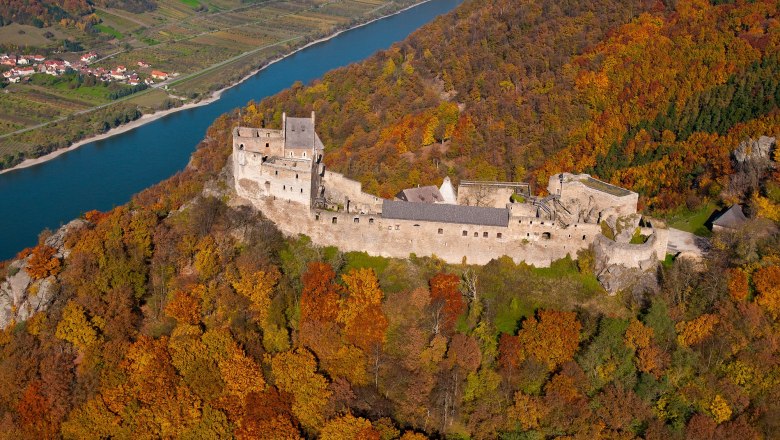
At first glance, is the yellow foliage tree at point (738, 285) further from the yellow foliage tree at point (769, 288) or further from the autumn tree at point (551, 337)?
the autumn tree at point (551, 337)

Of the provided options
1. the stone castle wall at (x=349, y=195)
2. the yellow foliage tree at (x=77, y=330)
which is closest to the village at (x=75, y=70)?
the stone castle wall at (x=349, y=195)

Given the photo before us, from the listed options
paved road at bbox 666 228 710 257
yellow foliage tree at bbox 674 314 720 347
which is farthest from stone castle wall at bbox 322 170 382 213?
yellow foliage tree at bbox 674 314 720 347

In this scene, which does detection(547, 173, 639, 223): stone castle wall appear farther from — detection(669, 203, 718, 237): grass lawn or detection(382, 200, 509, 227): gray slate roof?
detection(669, 203, 718, 237): grass lawn

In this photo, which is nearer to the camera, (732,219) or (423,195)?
(732,219)

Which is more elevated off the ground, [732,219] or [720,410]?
[732,219]

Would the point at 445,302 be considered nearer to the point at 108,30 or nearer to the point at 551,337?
the point at 551,337

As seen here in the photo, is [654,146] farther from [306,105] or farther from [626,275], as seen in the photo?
[306,105]

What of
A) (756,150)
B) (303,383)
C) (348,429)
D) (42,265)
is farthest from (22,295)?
(756,150)

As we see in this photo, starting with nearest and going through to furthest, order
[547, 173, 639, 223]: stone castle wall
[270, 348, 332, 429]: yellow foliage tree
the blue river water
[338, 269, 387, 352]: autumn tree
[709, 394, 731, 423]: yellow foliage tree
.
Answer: [709, 394, 731, 423]: yellow foliage tree < [270, 348, 332, 429]: yellow foliage tree < [338, 269, 387, 352]: autumn tree < [547, 173, 639, 223]: stone castle wall < the blue river water
